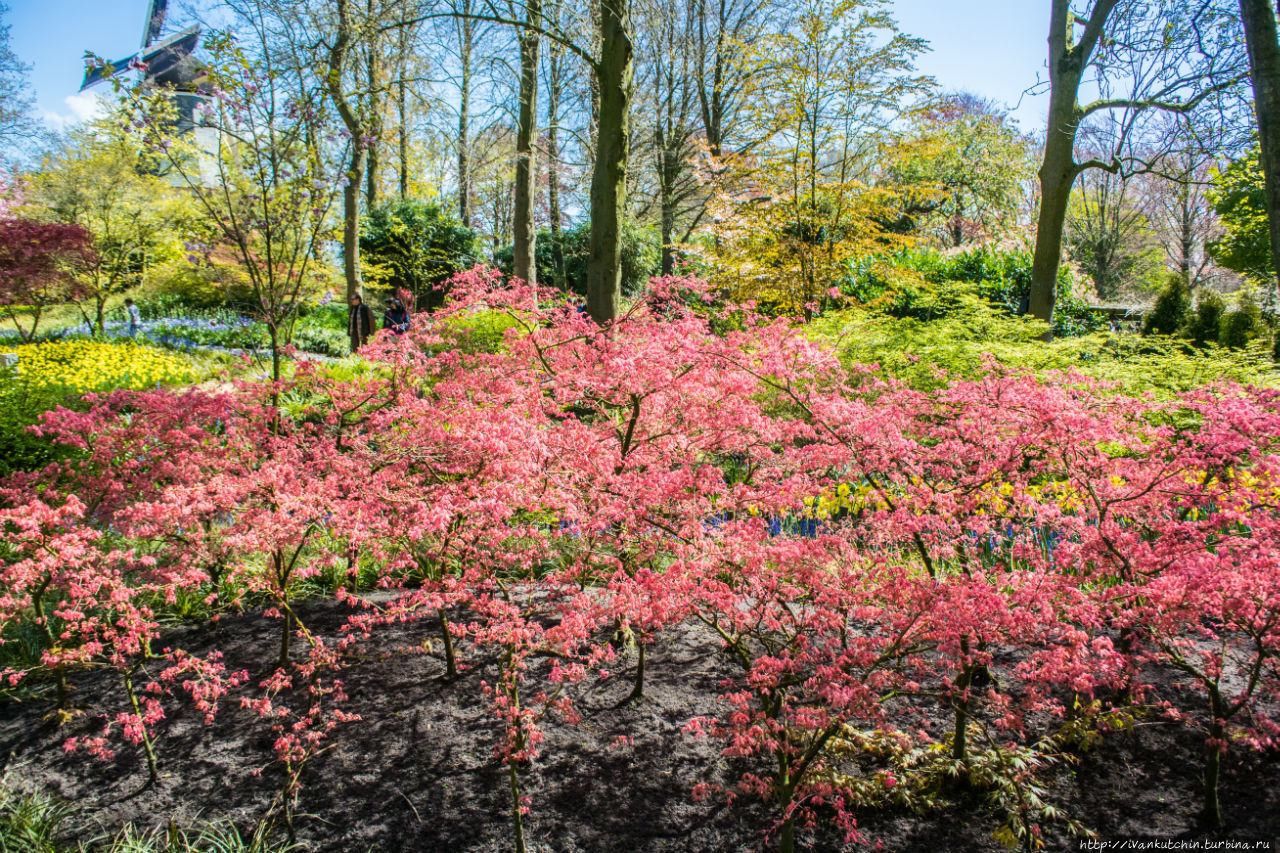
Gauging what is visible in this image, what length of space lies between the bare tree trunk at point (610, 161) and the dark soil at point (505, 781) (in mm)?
3973

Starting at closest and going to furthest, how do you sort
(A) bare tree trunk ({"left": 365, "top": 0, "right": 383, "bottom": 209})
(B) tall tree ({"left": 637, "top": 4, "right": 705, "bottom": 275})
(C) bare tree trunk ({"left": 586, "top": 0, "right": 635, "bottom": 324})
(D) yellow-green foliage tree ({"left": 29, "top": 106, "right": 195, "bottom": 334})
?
(A) bare tree trunk ({"left": 365, "top": 0, "right": 383, "bottom": 209}), (C) bare tree trunk ({"left": 586, "top": 0, "right": 635, "bottom": 324}), (D) yellow-green foliage tree ({"left": 29, "top": 106, "right": 195, "bottom": 334}), (B) tall tree ({"left": 637, "top": 4, "right": 705, "bottom": 275})

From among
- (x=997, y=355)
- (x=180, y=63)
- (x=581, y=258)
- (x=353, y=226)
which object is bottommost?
(x=997, y=355)

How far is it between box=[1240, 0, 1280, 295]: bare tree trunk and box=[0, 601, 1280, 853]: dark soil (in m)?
2.36

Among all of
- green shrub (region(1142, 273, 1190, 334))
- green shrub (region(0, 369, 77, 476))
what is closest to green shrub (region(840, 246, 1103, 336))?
green shrub (region(1142, 273, 1190, 334))

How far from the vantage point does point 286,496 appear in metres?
2.53

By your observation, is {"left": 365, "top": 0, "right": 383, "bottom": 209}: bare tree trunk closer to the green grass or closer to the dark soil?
the dark soil

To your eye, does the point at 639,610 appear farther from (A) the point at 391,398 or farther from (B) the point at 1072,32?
(B) the point at 1072,32

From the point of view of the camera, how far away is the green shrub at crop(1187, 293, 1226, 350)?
14.2 metres

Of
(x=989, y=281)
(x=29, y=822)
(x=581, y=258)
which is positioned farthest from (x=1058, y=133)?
(x=581, y=258)

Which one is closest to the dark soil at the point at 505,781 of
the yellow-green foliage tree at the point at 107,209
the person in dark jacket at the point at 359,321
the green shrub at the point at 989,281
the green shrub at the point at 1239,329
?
the person in dark jacket at the point at 359,321

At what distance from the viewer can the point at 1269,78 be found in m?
2.95

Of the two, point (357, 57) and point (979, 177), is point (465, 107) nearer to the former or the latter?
point (357, 57)

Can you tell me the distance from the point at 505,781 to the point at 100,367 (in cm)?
962

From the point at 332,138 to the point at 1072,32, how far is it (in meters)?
8.30
